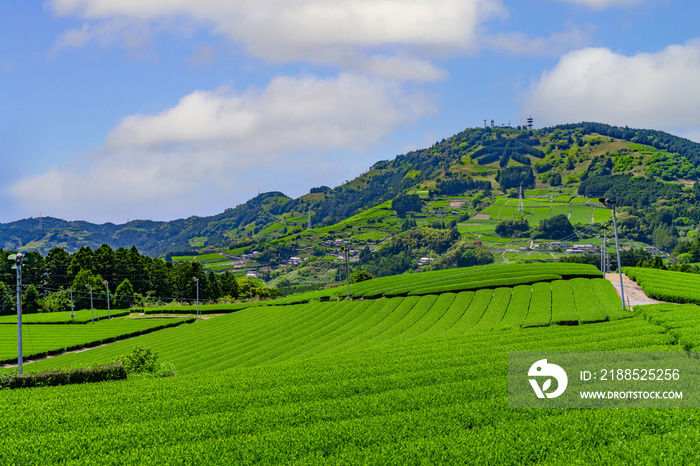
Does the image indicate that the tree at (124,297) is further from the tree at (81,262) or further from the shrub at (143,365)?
the shrub at (143,365)

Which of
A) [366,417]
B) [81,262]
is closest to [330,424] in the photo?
[366,417]

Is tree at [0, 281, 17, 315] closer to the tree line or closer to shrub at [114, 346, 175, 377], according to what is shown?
the tree line

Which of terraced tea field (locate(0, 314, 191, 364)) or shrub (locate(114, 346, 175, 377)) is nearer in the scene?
shrub (locate(114, 346, 175, 377))

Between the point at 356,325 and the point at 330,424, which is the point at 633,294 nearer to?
the point at 356,325

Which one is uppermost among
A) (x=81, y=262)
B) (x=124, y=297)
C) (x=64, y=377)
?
(x=81, y=262)

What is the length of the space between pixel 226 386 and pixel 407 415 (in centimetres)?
936

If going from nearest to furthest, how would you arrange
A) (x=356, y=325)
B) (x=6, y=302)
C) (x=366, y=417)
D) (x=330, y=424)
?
(x=330, y=424) < (x=366, y=417) < (x=356, y=325) < (x=6, y=302)

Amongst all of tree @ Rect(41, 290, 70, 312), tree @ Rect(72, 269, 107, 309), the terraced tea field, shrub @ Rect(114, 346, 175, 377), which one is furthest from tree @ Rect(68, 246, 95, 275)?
shrub @ Rect(114, 346, 175, 377)

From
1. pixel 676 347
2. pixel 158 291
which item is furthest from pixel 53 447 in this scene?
pixel 158 291

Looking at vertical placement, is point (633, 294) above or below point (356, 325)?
above

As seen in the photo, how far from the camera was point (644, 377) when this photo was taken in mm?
20172

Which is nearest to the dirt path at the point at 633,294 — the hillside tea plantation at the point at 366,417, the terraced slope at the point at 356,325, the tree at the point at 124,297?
the terraced slope at the point at 356,325

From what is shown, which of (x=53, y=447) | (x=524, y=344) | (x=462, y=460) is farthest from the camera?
(x=524, y=344)

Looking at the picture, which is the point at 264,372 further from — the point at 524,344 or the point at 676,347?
the point at 676,347
